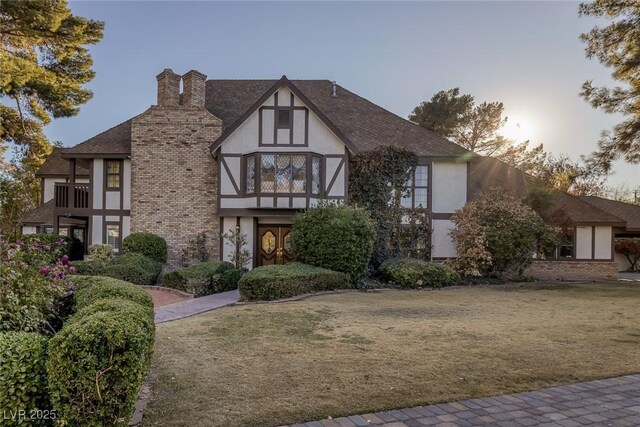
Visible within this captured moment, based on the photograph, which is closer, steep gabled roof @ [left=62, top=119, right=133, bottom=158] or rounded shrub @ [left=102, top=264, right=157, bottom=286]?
rounded shrub @ [left=102, top=264, right=157, bottom=286]

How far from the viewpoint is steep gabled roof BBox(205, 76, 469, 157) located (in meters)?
19.4

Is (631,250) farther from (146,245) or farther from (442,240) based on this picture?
(146,245)

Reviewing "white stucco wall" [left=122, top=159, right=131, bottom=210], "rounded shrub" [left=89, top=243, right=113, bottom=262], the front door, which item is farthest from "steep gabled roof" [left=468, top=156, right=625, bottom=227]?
"white stucco wall" [left=122, top=159, right=131, bottom=210]

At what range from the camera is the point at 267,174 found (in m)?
16.3

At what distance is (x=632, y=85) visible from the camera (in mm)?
14078

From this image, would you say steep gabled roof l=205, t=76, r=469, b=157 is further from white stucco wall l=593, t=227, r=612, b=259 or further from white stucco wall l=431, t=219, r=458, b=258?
white stucco wall l=593, t=227, r=612, b=259

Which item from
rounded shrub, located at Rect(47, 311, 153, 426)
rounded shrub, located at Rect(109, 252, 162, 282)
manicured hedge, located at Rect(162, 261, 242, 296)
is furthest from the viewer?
rounded shrub, located at Rect(109, 252, 162, 282)

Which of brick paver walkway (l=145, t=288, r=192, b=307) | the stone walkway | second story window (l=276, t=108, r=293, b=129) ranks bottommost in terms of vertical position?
brick paver walkway (l=145, t=288, r=192, b=307)

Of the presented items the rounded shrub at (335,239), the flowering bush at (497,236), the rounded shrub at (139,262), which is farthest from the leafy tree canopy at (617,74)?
the rounded shrub at (139,262)

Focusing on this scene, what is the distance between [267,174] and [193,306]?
7.56 metres

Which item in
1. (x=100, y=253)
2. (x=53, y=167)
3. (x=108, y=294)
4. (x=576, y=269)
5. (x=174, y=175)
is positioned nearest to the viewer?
(x=108, y=294)

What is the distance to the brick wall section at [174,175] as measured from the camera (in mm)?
17172

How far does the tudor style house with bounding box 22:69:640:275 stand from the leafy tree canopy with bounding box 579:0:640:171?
550 centimetres

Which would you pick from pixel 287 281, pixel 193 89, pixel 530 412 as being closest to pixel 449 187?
pixel 287 281
